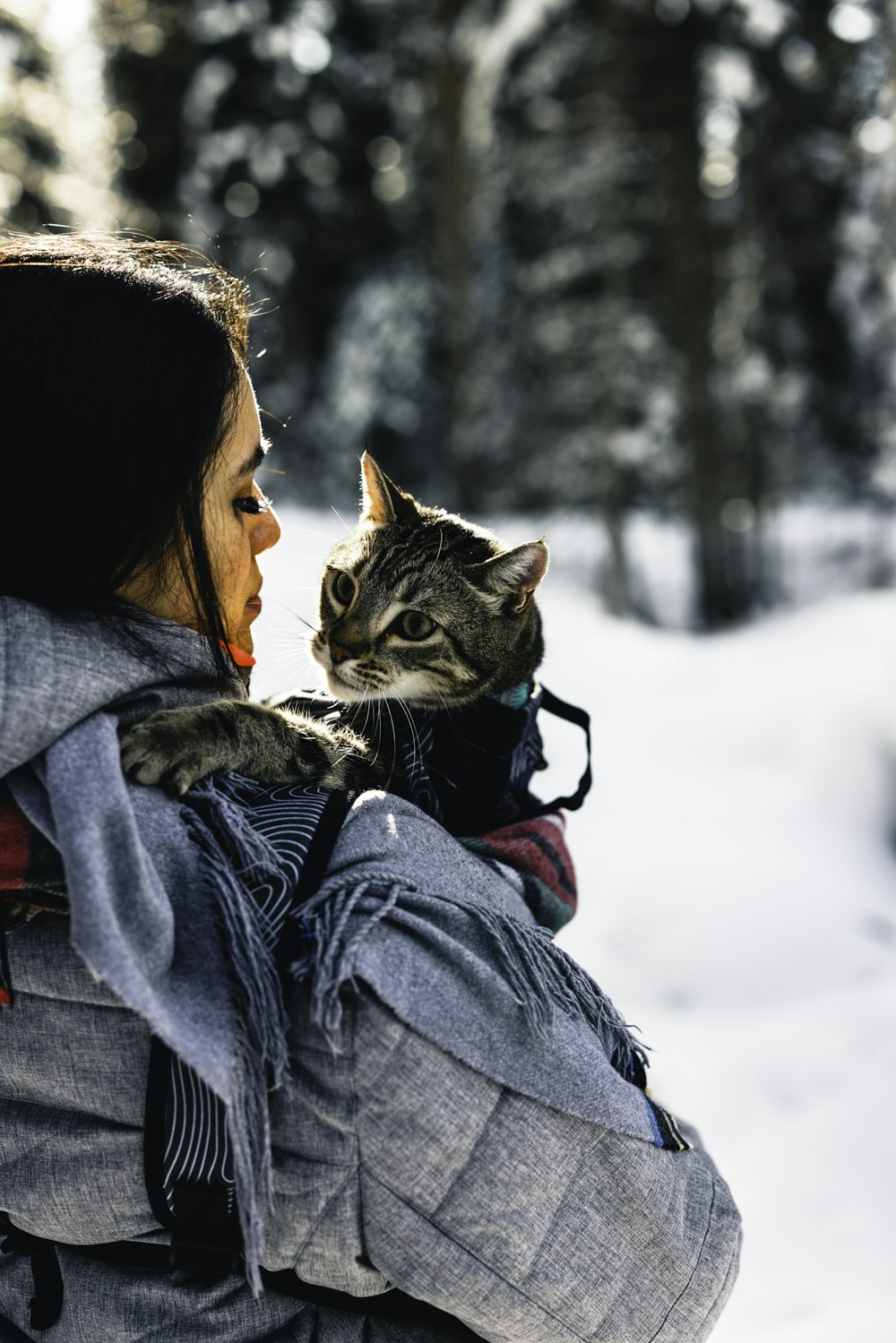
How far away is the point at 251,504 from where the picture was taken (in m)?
1.39

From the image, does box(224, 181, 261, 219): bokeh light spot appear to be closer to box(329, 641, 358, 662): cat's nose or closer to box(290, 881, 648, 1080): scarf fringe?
box(329, 641, 358, 662): cat's nose

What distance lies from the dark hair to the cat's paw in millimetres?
136

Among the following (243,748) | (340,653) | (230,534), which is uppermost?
(230,534)

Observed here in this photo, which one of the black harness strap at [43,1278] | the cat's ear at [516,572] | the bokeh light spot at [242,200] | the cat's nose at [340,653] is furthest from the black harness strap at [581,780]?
the bokeh light spot at [242,200]

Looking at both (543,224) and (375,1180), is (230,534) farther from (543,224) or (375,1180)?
(543,224)

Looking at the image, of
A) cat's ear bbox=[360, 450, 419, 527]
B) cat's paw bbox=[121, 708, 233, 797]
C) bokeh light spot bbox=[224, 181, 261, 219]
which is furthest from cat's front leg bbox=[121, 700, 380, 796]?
bokeh light spot bbox=[224, 181, 261, 219]

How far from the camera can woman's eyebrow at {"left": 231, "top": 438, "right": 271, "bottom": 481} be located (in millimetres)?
1343

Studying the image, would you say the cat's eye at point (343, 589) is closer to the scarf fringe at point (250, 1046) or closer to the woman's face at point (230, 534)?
the woman's face at point (230, 534)

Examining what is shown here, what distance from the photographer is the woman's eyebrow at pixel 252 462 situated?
1.34 m

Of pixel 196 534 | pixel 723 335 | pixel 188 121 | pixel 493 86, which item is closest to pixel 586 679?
pixel 196 534

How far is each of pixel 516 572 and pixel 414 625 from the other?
0.23m

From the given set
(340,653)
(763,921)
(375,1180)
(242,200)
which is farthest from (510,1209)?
(242,200)

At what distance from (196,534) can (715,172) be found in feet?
39.2

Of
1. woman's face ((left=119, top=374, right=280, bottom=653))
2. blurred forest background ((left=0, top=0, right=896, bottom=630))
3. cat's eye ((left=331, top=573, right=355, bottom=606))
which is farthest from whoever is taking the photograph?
blurred forest background ((left=0, top=0, right=896, bottom=630))
